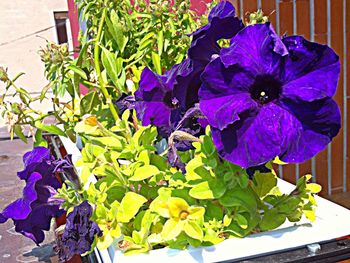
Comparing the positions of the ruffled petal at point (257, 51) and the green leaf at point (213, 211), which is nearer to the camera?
→ the ruffled petal at point (257, 51)

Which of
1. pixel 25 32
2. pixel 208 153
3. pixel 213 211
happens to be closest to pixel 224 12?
pixel 208 153

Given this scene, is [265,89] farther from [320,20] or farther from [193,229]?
[320,20]

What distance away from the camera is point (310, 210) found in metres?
0.84

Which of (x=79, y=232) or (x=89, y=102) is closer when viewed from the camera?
(x=79, y=232)

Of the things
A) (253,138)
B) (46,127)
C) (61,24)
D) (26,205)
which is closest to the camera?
(253,138)

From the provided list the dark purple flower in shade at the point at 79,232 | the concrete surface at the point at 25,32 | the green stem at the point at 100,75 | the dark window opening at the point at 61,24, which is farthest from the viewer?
the dark window opening at the point at 61,24

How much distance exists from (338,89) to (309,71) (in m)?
1.65

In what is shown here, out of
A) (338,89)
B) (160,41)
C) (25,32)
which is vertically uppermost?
(25,32)

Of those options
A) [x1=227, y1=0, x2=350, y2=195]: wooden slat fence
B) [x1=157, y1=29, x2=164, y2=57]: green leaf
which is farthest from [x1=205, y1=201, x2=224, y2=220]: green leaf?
[x1=227, y1=0, x2=350, y2=195]: wooden slat fence

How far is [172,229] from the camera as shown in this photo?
0.73 meters

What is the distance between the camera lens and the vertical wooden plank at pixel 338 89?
2.20 meters

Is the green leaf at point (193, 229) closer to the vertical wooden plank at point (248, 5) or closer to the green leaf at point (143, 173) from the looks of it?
the green leaf at point (143, 173)

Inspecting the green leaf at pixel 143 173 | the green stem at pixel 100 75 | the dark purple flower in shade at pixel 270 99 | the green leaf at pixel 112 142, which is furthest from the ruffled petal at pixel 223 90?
the green stem at pixel 100 75

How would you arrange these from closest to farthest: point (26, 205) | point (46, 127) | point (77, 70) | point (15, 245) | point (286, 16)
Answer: point (26, 205) < point (77, 70) < point (46, 127) < point (15, 245) < point (286, 16)
